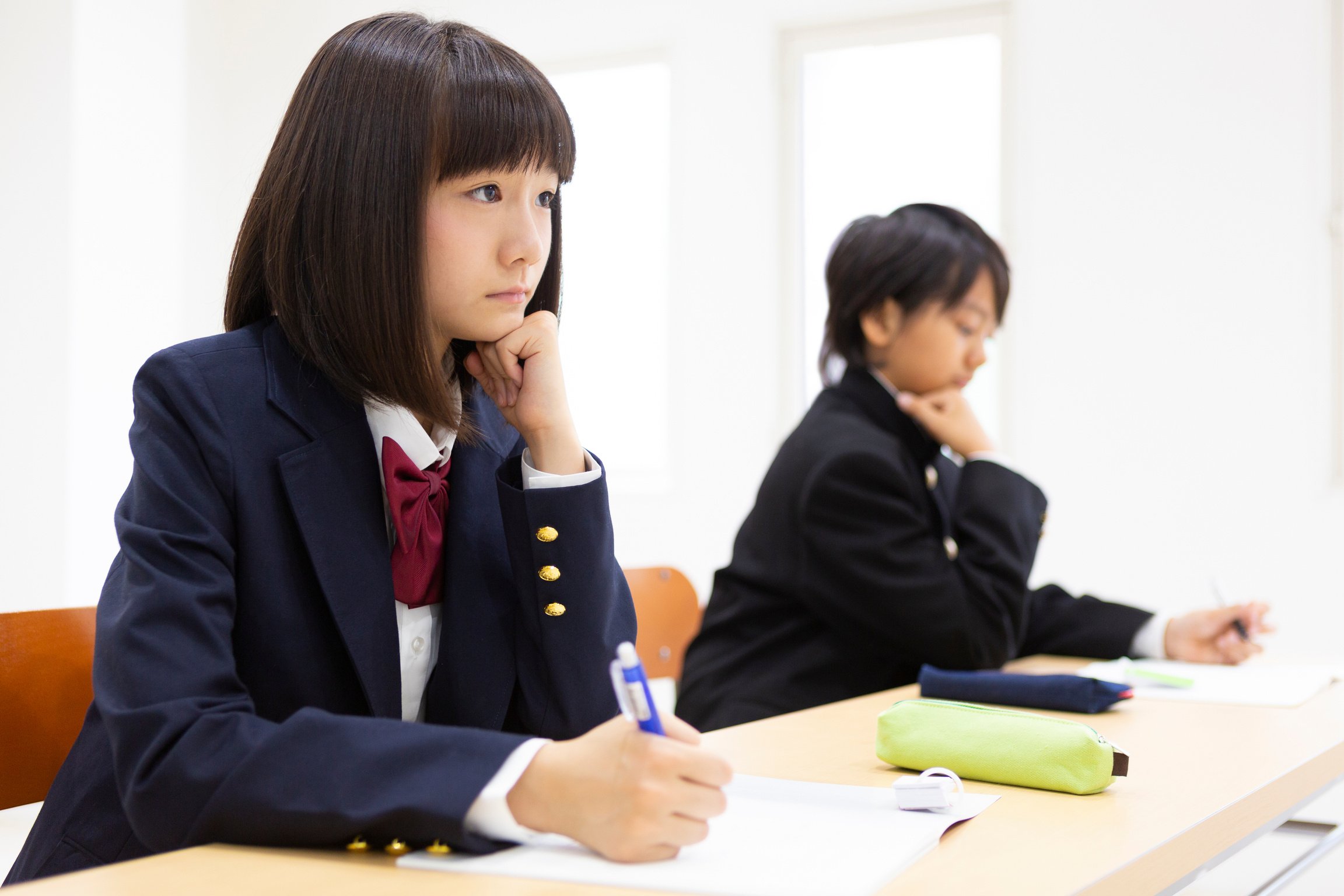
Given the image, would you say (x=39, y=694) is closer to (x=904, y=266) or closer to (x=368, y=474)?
(x=368, y=474)

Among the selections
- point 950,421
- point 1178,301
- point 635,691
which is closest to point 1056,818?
point 635,691

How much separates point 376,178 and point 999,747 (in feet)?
2.35

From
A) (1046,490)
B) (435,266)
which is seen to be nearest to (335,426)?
(435,266)

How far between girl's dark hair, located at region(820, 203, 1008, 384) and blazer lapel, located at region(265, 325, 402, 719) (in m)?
1.19

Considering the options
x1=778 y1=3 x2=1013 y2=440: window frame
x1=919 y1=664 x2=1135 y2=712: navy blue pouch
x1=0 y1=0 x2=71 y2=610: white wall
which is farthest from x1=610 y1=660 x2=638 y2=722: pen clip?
x1=0 y1=0 x2=71 y2=610: white wall

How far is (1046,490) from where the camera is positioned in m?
3.87

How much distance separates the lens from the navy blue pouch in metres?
1.43

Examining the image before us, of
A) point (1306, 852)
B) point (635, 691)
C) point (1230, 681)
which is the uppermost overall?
point (635, 691)

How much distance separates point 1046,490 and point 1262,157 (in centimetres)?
114

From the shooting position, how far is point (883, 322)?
6.86ft

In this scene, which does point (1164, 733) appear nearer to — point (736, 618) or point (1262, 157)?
point (736, 618)

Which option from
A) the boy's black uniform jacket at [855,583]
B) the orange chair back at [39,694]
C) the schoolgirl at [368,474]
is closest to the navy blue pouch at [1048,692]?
the boy's black uniform jacket at [855,583]

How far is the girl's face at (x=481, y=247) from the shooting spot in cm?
110

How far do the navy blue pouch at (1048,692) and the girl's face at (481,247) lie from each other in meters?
0.72
